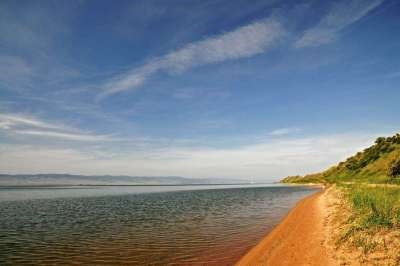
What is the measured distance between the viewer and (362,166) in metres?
99.4

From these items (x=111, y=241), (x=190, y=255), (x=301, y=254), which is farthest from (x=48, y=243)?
(x=301, y=254)

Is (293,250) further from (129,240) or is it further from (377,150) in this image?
(377,150)

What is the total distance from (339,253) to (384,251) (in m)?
1.90

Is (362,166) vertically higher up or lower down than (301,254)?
higher up

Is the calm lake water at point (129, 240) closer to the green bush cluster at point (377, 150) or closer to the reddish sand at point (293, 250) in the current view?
the reddish sand at point (293, 250)

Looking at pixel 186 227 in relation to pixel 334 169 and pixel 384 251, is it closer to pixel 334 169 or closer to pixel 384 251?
pixel 384 251

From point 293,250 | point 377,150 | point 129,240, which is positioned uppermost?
point 377,150

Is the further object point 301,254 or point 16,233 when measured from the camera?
point 16,233

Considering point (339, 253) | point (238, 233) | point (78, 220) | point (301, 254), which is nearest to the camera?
point (339, 253)

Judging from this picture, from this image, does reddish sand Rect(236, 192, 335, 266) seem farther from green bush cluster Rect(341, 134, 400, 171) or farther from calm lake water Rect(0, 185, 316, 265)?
green bush cluster Rect(341, 134, 400, 171)

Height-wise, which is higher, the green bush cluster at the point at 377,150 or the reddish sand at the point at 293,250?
the green bush cluster at the point at 377,150

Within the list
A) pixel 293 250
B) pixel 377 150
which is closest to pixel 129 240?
pixel 293 250

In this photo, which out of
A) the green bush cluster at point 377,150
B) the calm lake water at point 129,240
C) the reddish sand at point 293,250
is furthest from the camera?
the green bush cluster at point 377,150

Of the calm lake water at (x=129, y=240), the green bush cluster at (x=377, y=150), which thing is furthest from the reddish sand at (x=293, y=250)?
the green bush cluster at (x=377, y=150)
